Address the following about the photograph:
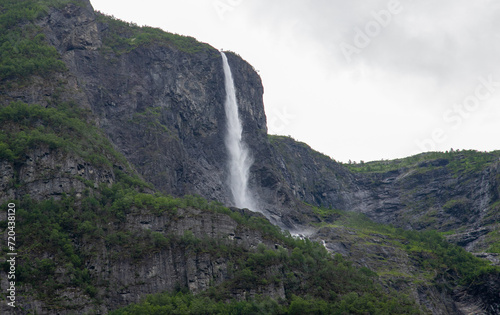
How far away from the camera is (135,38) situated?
180250mm

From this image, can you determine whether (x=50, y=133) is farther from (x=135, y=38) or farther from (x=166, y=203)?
(x=135, y=38)

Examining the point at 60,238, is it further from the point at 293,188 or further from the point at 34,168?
the point at 293,188

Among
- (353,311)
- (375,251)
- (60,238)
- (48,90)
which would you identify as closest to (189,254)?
(60,238)

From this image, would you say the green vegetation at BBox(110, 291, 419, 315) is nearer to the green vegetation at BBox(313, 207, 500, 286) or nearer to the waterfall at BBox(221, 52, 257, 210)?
the green vegetation at BBox(313, 207, 500, 286)

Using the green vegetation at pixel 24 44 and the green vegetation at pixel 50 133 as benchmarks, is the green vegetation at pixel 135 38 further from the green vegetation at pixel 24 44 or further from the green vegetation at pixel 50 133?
the green vegetation at pixel 50 133

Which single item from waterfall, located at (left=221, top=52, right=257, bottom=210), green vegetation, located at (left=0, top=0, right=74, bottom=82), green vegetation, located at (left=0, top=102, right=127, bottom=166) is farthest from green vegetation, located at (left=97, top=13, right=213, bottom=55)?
green vegetation, located at (left=0, top=102, right=127, bottom=166)

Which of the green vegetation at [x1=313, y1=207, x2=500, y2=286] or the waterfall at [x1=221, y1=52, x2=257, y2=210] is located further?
the waterfall at [x1=221, y1=52, x2=257, y2=210]

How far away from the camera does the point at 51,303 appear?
8844 cm

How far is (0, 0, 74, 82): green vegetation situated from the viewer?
131250mm

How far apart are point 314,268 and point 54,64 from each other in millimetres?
69555

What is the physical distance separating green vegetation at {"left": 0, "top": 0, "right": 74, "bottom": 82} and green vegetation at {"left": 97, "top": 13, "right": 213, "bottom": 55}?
708 inches

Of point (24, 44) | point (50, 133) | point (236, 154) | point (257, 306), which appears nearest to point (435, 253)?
point (236, 154)

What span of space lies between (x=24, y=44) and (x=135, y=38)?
145ft

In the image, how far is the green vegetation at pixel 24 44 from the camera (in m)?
131
